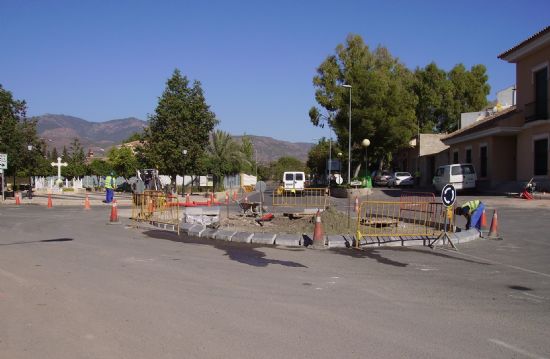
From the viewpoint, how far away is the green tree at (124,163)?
57.1 meters

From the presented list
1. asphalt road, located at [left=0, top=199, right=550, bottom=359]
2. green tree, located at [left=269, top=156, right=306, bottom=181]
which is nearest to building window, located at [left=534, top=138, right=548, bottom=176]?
asphalt road, located at [left=0, top=199, right=550, bottom=359]

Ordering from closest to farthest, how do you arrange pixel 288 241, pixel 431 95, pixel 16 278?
pixel 16 278
pixel 288 241
pixel 431 95

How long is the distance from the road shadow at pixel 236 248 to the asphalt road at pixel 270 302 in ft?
0.21

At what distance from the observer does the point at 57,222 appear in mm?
18125

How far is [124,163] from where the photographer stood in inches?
2270

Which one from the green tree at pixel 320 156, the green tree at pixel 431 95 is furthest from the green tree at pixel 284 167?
the green tree at pixel 431 95

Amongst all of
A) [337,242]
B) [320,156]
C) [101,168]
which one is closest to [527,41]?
[337,242]

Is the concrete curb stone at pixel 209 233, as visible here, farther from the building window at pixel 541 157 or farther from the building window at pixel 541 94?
the building window at pixel 541 94

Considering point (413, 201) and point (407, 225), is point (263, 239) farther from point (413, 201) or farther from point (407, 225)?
point (407, 225)

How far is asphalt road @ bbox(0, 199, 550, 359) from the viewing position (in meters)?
5.02

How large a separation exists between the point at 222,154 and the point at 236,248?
4476cm

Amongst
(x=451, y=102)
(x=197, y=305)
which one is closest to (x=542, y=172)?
(x=197, y=305)

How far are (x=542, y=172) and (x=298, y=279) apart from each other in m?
25.8

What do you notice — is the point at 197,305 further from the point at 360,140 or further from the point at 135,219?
the point at 360,140
